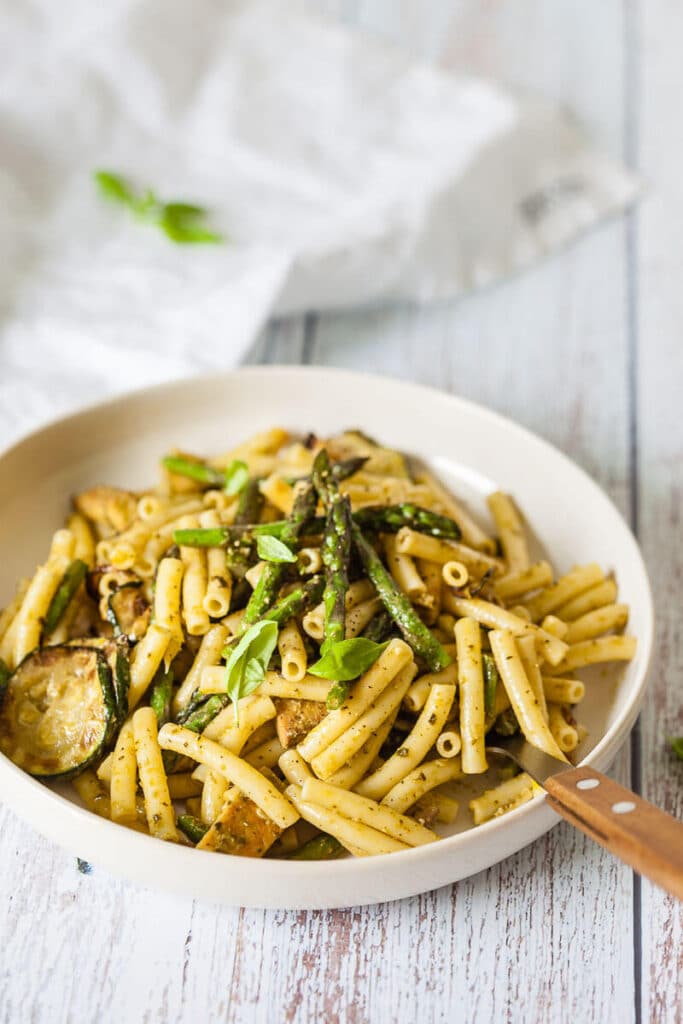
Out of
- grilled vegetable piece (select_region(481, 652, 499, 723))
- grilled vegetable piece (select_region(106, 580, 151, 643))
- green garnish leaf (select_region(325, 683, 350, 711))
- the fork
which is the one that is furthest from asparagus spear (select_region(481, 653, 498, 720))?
grilled vegetable piece (select_region(106, 580, 151, 643))

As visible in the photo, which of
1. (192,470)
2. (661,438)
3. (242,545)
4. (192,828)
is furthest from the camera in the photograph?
(661,438)

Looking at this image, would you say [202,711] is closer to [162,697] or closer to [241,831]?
[162,697]

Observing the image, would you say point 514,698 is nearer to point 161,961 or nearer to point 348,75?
point 161,961

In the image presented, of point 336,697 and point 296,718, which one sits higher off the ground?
point 336,697

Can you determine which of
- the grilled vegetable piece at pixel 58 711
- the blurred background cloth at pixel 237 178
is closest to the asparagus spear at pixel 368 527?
the grilled vegetable piece at pixel 58 711

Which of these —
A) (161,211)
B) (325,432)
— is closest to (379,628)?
(325,432)

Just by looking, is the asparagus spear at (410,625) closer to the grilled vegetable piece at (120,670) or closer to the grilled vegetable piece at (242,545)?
the grilled vegetable piece at (242,545)

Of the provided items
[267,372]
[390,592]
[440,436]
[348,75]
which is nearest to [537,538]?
[440,436]

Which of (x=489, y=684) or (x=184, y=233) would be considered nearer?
(x=489, y=684)
